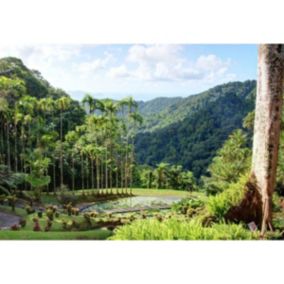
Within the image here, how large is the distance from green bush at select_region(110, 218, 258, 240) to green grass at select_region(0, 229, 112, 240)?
0.42 feet

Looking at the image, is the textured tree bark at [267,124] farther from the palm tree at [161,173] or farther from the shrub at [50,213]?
the shrub at [50,213]

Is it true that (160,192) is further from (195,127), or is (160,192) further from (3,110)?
(3,110)

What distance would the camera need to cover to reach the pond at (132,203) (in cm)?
560

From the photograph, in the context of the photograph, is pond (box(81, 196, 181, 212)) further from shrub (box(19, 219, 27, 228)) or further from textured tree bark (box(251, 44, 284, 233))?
textured tree bark (box(251, 44, 284, 233))

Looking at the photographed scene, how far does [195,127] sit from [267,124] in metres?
0.73

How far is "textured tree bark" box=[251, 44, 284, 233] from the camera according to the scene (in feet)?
18.0

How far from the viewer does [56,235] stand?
5.47m

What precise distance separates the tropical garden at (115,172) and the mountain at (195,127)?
0.6 inches
